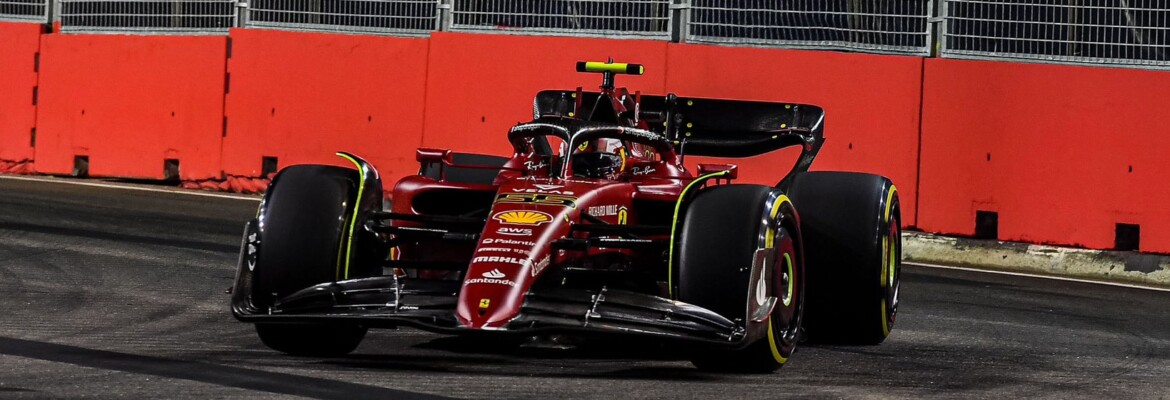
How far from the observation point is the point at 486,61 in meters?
15.3

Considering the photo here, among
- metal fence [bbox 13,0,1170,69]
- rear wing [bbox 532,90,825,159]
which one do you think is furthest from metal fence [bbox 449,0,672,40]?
rear wing [bbox 532,90,825,159]

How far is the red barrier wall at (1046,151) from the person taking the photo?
12969 millimetres

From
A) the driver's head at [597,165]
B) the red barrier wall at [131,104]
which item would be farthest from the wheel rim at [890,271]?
the red barrier wall at [131,104]

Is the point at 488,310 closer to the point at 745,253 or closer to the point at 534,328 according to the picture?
the point at 534,328

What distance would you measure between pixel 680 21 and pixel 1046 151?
333 centimetres

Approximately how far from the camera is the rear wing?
32.9 feet

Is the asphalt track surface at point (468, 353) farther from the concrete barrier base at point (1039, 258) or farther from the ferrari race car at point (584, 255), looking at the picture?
the concrete barrier base at point (1039, 258)

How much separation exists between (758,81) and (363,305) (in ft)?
26.2

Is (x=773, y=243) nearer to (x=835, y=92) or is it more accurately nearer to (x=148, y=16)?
(x=835, y=92)

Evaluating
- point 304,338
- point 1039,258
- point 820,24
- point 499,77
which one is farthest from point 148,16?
point 304,338

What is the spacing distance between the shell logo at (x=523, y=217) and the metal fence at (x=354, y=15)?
8.81 meters

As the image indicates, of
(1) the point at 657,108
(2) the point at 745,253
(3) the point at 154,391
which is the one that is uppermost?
(1) the point at 657,108

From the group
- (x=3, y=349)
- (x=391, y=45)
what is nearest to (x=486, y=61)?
(x=391, y=45)

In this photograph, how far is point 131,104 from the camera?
1677cm
